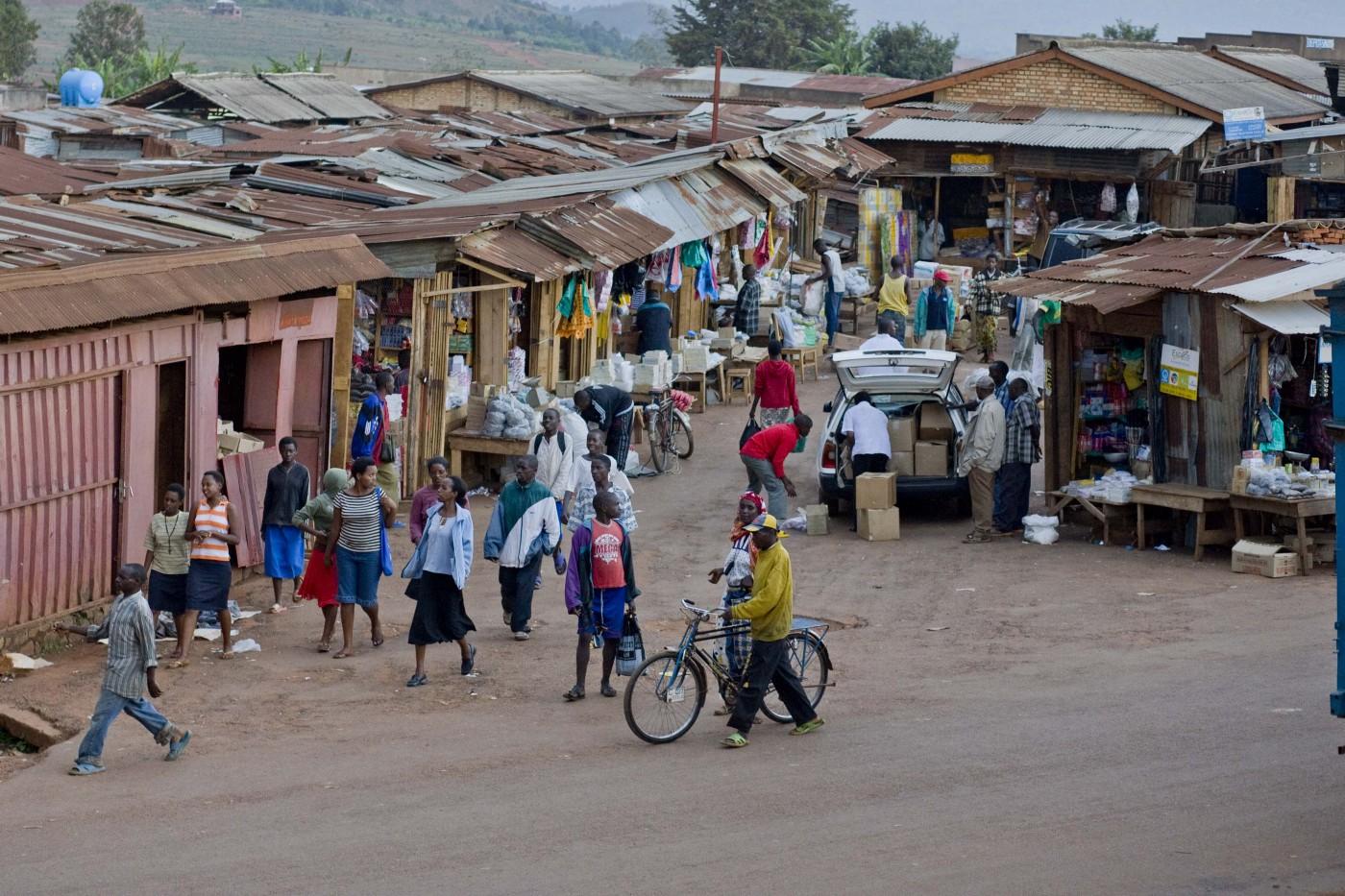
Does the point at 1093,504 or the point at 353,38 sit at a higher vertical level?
the point at 353,38

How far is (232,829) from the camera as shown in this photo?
9.09 meters

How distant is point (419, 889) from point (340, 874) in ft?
1.41

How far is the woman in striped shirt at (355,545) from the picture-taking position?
12.8 m

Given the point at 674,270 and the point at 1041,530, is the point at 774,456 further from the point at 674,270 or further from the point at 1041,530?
the point at 674,270

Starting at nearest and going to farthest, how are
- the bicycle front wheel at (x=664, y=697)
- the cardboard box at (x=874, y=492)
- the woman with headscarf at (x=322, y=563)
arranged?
the bicycle front wheel at (x=664, y=697) < the woman with headscarf at (x=322, y=563) < the cardboard box at (x=874, y=492)

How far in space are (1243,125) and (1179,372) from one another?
17.6 metres

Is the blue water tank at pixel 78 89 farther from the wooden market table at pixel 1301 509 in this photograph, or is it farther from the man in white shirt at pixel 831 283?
the wooden market table at pixel 1301 509

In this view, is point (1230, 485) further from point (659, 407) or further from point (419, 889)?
point (419, 889)

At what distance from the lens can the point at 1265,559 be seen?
1507 centimetres

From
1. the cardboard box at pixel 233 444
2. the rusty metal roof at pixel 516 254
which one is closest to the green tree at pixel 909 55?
the rusty metal roof at pixel 516 254

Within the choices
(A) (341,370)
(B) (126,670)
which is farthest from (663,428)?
(B) (126,670)

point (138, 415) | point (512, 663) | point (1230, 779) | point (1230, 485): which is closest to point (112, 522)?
point (138, 415)

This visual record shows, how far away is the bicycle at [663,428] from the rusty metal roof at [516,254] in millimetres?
2205

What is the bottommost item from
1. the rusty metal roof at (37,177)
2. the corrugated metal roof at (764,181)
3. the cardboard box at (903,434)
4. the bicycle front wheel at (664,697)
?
the bicycle front wheel at (664,697)
